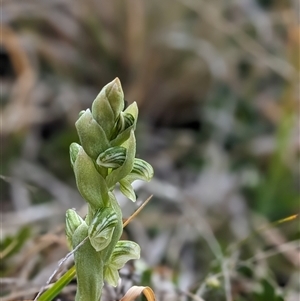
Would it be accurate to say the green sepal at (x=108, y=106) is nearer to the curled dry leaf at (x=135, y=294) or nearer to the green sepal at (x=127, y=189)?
the green sepal at (x=127, y=189)

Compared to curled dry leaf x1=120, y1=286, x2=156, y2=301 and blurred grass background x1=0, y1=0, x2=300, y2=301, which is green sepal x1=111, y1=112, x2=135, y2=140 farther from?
blurred grass background x1=0, y1=0, x2=300, y2=301

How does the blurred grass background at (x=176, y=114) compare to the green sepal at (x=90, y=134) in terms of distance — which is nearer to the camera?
the green sepal at (x=90, y=134)

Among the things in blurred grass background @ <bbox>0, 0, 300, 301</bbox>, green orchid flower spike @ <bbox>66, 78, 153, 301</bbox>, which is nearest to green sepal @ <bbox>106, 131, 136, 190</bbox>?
green orchid flower spike @ <bbox>66, 78, 153, 301</bbox>

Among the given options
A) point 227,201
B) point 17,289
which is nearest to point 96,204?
point 17,289

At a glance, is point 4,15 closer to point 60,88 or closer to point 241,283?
point 60,88

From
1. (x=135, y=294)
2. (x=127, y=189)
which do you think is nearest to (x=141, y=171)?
(x=127, y=189)

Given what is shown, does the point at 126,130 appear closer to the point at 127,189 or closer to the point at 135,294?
the point at 127,189

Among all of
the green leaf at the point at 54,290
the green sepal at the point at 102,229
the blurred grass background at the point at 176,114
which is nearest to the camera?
the green sepal at the point at 102,229

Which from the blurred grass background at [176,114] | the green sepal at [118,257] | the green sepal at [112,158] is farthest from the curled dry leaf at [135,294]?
the blurred grass background at [176,114]
